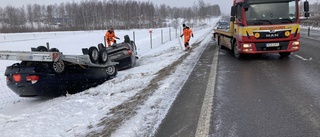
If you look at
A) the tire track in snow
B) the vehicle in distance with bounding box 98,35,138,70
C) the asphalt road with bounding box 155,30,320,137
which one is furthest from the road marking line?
the vehicle in distance with bounding box 98,35,138,70

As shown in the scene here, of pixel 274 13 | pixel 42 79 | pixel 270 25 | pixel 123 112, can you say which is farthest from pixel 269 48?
pixel 42 79

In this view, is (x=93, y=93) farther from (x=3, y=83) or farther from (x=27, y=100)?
(x=3, y=83)

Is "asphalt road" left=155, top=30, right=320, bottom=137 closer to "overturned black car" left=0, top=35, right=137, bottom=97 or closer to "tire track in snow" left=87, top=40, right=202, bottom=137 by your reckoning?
"tire track in snow" left=87, top=40, right=202, bottom=137

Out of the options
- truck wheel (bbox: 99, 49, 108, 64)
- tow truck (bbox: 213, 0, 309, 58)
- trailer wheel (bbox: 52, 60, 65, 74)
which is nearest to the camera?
trailer wheel (bbox: 52, 60, 65, 74)

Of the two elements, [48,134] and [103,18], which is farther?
[103,18]

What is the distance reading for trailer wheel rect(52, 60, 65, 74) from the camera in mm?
6895

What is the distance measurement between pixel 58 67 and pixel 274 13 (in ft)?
25.8

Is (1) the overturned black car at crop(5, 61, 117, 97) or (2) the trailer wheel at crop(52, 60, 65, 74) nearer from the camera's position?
(1) the overturned black car at crop(5, 61, 117, 97)

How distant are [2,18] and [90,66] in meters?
129

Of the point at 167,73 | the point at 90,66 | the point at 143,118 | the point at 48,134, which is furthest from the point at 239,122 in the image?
the point at 90,66

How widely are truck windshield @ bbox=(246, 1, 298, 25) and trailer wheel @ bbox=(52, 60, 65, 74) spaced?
6.87m

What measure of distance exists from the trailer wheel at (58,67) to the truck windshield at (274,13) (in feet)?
22.5

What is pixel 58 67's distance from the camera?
6.98m

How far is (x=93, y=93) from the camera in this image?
21.5 ft
